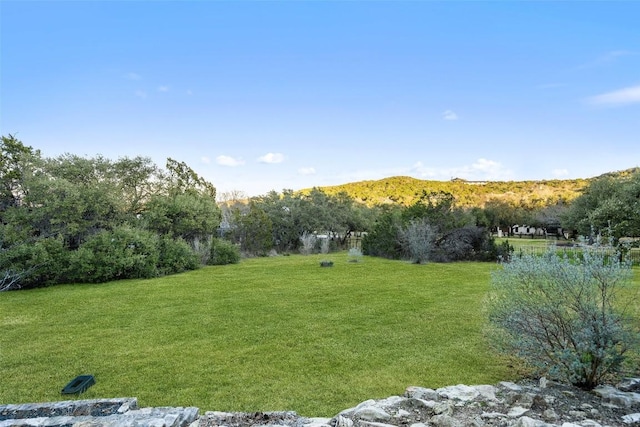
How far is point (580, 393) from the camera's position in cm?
330

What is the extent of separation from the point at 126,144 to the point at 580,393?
54.8 feet

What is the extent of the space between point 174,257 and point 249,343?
8.76 metres

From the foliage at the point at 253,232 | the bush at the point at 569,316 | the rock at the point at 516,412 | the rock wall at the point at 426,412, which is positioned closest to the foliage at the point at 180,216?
the foliage at the point at 253,232

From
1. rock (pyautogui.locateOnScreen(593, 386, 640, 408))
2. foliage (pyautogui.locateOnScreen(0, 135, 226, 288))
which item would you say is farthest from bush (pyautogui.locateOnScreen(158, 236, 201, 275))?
rock (pyautogui.locateOnScreen(593, 386, 640, 408))

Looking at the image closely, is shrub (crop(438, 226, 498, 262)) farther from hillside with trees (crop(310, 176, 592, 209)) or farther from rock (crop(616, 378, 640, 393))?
hillside with trees (crop(310, 176, 592, 209))

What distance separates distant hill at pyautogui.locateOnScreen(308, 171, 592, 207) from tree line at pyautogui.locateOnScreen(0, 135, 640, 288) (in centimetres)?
2025

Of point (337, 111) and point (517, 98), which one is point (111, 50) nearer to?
point (337, 111)

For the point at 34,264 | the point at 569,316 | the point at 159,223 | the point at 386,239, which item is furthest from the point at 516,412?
the point at 386,239

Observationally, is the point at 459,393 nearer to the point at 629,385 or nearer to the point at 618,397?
the point at 618,397

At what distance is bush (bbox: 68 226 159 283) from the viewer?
10742 mm

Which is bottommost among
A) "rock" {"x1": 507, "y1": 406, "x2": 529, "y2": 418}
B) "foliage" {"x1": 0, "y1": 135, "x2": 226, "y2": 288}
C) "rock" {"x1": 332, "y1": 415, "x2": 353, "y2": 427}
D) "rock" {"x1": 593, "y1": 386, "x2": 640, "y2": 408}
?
"rock" {"x1": 593, "y1": 386, "x2": 640, "y2": 408}

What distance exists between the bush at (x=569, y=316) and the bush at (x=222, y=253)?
1298 cm

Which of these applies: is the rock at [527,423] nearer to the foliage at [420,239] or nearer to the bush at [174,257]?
the bush at [174,257]

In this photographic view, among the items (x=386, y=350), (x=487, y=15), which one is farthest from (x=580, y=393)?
(x=487, y=15)
